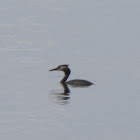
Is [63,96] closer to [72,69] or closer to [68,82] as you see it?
[68,82]

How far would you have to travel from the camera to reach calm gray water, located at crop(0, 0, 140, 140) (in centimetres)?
2655

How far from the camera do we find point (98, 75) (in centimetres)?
3434

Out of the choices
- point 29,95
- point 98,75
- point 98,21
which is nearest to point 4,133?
point 29,95

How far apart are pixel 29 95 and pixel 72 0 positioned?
28.0 m

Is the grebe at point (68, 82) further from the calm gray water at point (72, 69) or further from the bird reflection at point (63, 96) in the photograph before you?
the bird reflection at point (63, 96)

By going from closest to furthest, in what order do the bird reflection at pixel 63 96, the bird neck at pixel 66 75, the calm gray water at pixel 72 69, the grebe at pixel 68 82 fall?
the calm gray water at pixel 72 69 → the bird reflection at pixel 63 96 → the grebe at pixel 68 82 → the bird neck at pixel 66 75

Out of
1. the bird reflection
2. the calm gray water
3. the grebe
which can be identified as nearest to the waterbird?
the grebe

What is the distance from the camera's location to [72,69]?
36125 millimetres

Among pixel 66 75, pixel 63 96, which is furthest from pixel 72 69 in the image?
pixel 63 96

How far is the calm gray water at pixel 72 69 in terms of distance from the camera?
87.1 ft

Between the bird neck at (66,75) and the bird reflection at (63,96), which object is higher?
the bird neck at (66,75)

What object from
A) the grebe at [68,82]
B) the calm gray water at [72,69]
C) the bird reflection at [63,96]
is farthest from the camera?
the grebe at [68,82]

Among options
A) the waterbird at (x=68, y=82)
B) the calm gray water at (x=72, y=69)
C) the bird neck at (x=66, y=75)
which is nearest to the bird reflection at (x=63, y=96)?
the calm gray water at (x=72, y=69)

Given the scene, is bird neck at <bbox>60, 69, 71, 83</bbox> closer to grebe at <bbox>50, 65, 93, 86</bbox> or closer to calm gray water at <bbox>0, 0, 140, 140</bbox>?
grebe at <bbox>50, 65, 93, 86</bbox>
